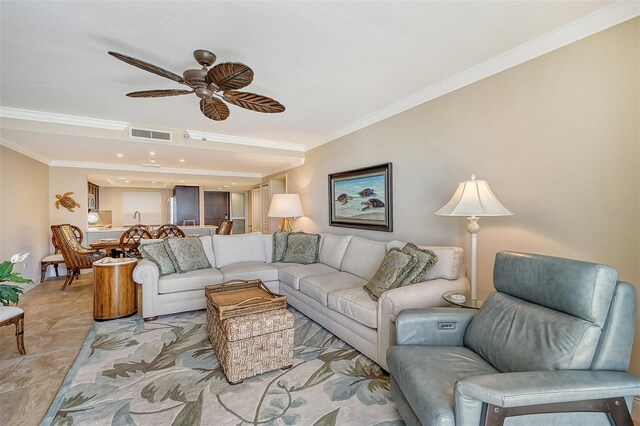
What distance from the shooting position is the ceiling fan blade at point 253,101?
2.30 meters

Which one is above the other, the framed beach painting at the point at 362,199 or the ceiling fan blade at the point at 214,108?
the ceiling fan blade at the point at 214,108

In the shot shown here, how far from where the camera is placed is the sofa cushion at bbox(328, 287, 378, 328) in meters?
2.31

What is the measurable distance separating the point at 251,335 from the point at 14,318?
6.91 feet

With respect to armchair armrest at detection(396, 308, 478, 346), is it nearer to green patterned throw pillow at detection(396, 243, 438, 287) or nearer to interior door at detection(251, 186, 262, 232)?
green patterned throw pillow at detection(396, 243, 438, 287)

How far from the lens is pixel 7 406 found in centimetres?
188

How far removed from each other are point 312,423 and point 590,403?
1.39 meters

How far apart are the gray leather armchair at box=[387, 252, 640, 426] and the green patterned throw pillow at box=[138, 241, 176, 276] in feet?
10.1

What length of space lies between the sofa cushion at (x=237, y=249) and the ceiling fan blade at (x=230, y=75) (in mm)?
2678

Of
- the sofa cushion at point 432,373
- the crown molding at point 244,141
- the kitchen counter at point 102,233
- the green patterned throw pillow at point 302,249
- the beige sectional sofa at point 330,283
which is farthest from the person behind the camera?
the kitchen counter at point 102,233

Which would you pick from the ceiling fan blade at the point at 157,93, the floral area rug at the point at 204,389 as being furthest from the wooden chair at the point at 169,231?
the ceiling fan blade at the point at 157,93

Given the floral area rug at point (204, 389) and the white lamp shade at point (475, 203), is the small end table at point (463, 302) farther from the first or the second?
the floral area rug at point (204, 389)

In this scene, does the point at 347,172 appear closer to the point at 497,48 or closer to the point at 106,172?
the point at 497,48

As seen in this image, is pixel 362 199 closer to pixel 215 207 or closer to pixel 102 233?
pixel 102 233

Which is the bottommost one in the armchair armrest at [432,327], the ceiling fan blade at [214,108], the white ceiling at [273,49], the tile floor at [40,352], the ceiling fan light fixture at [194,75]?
the tile floor at [40,352]
